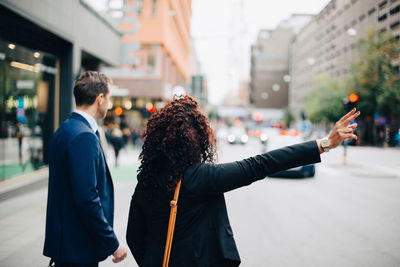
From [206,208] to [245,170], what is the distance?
12.8 inches

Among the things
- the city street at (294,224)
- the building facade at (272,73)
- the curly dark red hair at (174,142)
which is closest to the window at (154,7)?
the city street at (294,224)

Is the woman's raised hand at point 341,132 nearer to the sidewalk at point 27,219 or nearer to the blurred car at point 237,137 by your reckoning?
the sidewalk at point 27,219

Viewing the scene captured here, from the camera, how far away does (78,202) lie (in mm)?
2133

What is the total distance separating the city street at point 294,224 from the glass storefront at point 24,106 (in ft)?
7.96

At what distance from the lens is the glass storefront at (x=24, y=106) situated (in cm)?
1098

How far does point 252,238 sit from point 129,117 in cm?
2969

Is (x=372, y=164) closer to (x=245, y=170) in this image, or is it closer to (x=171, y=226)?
(x=245, y=170)

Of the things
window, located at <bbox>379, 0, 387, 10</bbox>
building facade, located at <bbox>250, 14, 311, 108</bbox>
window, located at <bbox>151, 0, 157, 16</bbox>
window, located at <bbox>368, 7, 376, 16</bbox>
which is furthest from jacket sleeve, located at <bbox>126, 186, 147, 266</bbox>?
building facade, located at <bbox>250, 14, 311, 108</bbox>

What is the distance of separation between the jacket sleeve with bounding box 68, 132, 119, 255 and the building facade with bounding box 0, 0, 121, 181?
7951 millimetres

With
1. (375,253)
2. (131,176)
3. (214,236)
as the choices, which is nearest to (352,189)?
(375,253)

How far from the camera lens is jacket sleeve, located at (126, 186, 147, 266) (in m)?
2.26

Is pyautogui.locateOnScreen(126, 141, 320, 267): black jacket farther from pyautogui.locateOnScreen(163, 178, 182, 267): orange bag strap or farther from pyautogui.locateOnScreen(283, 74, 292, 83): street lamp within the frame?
pyautogui.locateOnScreen(283, 74, 292, 83): street lamp

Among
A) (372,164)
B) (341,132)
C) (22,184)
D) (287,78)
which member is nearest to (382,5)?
(341,132)

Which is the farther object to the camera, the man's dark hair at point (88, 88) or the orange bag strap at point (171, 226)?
the man's dark hair at point (88, 88)
